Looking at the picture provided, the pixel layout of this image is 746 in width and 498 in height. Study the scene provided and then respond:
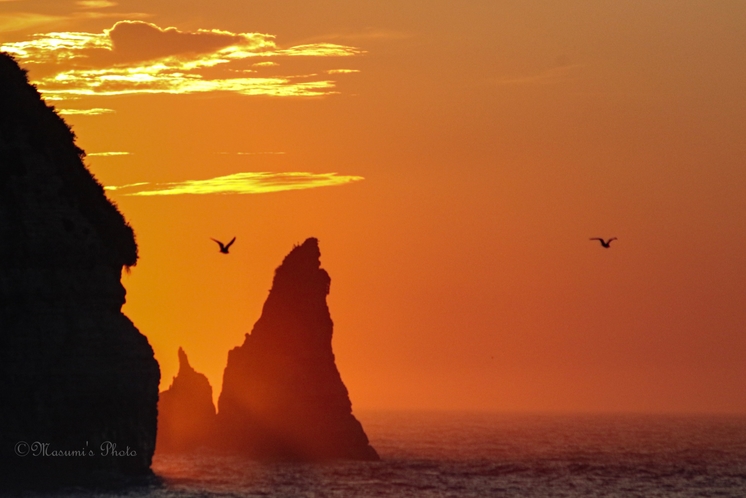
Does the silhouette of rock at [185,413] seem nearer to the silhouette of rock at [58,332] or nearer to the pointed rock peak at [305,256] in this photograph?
the pointed rock peak at [305,256]

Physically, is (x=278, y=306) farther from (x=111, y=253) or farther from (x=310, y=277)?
(x=111, y=253)

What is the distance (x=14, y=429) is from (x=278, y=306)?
73.2 m

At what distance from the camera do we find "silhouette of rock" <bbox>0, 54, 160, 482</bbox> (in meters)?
81.9

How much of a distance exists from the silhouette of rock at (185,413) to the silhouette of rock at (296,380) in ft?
33.3

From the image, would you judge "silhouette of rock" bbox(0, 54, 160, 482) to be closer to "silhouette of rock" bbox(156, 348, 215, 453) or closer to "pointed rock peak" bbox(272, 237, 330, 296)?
"pointed rock peak" bbox(272, 237, 330, 296)

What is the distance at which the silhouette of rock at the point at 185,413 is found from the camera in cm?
16625

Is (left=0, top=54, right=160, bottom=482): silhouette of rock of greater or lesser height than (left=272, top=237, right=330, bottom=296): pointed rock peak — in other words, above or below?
below

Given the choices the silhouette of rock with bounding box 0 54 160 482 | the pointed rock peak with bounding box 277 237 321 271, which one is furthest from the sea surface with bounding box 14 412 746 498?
the pointed rock peak with bounding box 277 237 321 271

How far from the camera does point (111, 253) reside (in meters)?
88.6

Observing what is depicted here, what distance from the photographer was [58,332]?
82688mm

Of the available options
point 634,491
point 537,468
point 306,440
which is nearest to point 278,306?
point 306,440

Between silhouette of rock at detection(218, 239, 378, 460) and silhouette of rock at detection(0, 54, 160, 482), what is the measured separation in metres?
60.8

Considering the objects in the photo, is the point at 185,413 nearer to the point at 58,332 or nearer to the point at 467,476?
the point at 467,476

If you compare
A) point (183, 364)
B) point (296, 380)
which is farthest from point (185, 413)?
point (296, 380)
